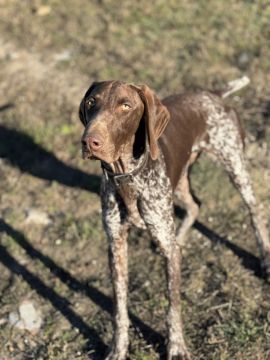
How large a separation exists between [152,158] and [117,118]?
1.91ft

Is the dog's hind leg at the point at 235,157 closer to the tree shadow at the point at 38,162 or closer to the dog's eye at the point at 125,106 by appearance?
the dog's eye at the point at 125,106

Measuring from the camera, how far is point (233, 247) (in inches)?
301

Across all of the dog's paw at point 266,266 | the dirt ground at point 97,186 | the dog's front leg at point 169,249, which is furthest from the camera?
the dog's paw at point 266,266

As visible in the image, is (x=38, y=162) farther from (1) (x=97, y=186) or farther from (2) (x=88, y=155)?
(2) (x=88, y=155)

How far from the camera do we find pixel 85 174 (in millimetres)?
9102

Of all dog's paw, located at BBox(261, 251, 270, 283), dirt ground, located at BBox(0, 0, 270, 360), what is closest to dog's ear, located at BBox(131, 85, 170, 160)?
dirt ground, located at BBox(0, 0, 270, 360)

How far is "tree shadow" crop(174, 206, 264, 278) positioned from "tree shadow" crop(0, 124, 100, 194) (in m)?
1.50

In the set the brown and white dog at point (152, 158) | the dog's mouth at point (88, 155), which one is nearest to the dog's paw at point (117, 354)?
the brown and white dog at point (152, 158)

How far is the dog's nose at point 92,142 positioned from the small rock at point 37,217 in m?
3.80

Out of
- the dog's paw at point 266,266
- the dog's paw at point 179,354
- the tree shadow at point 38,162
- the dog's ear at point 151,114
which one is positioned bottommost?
the dog's paw at point 179,354

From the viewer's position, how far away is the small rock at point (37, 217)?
8.34m

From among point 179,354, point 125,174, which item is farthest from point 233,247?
point 125,174

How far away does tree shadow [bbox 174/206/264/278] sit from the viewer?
7.33 m

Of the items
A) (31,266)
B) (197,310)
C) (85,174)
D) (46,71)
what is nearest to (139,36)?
(46,71)
